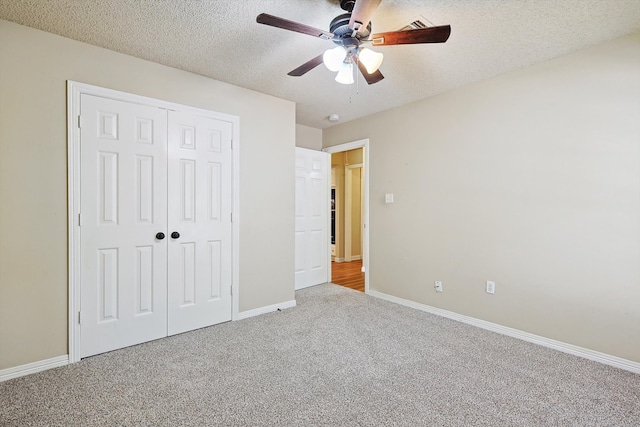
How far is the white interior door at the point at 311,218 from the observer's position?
436 centimetres

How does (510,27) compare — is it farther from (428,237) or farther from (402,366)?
(402,366)

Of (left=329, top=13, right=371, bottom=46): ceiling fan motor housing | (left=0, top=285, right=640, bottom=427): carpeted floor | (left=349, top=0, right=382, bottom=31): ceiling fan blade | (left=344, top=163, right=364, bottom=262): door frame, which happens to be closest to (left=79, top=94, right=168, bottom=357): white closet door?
(left=0, top=285, right=640, bottom=427): carpeted floor

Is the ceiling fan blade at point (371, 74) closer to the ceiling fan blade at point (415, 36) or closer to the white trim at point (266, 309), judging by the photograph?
the ceiling fan blade at point (415, 36)

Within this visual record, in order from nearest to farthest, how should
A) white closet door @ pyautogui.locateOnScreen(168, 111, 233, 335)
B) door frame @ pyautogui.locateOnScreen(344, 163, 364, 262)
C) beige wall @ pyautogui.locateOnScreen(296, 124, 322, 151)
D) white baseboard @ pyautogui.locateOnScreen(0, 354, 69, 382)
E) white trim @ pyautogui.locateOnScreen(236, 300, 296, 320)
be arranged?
white baseboard @ pyautogui.locateOnScreen(0, 354, 69, 382), white closet door @ pyautogui.locateOnScreen(168, 111, 233, 335), white trim @ pyautogui.locateOnScreen(236, 300, 296, 320), beige wall @ pyautogui.locateOnScreen(296, 124, 322, 151), door frame @ pyautogui.locateOnScreen(344, 163, 364, 262)

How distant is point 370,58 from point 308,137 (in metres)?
2.80

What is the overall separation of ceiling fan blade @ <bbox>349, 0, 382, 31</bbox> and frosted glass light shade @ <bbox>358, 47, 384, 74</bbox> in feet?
0.76

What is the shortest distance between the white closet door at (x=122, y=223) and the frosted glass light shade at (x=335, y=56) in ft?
5.34

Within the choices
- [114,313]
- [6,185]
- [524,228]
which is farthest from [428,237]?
[6,185]

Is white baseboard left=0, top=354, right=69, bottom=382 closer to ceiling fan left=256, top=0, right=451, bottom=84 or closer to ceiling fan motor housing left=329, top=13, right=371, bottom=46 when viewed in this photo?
ceiling fan left=256, top=0, right=451, bottom=84

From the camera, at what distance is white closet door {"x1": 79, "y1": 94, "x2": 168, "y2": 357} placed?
2.32 metres

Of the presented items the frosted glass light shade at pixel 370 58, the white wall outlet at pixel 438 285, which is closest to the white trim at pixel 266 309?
the white wall outlet at pixel 438 285

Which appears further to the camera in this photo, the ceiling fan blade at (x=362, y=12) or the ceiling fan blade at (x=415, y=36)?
the ceiling fan blade at (x=415, y=36)

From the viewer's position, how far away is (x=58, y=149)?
86.7 inches

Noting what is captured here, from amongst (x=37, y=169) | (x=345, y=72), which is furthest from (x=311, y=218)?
(x=37, y=169)
